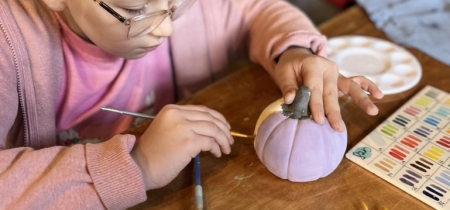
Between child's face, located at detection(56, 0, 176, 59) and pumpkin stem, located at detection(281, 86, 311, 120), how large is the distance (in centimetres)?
22

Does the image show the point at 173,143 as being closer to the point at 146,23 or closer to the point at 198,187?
the point at 198,187

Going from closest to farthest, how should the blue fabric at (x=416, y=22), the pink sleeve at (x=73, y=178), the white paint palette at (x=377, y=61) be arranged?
the pink sleeve at (x=73, y=178) → the white paint palette at (x=377, y=61) → the blue fabric at (x=416, y=22)

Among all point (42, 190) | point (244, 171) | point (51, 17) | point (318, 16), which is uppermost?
point (51, 17)

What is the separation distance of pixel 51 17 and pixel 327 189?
0.53 metres

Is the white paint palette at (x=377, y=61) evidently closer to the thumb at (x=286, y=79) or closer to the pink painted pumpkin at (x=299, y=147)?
the thumb at (x=286, y=79)

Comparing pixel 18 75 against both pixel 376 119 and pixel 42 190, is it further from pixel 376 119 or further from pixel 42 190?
pixel 376 119

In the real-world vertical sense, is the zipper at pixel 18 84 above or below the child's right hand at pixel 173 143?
above

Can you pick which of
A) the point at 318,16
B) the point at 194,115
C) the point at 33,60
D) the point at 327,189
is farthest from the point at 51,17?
the point at 318,16

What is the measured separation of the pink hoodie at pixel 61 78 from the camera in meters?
0.61

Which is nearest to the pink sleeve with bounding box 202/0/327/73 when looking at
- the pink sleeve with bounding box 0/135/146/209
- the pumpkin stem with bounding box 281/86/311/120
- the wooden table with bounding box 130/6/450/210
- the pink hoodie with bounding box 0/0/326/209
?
the pink hoodie with bounding box 0/0/326/209

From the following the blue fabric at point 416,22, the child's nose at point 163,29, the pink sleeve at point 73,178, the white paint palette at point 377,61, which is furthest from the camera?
the blue fabric at point 416,22

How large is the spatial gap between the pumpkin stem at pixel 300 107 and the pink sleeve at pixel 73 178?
226 millimetres

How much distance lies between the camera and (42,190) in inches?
23.7

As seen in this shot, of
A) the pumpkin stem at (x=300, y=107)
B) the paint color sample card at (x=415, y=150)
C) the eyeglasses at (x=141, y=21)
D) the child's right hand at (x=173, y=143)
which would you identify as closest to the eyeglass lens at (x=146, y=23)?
the eyeglasses at (x=141, y=21)
